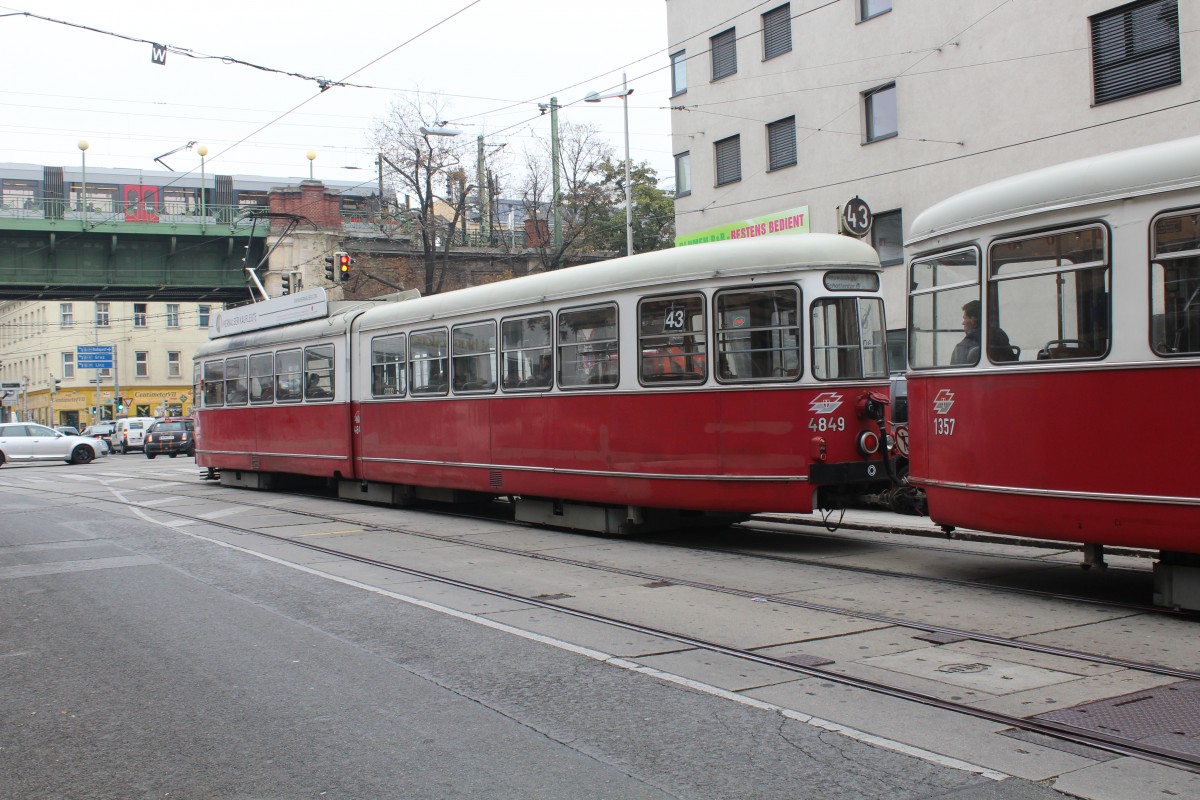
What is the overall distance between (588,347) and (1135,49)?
1322 cm

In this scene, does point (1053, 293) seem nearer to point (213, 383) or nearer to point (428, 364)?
point (428, 364)

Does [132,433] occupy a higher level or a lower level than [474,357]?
lower

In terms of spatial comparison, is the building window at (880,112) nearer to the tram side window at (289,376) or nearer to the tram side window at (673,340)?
the tram side window at (289,376)

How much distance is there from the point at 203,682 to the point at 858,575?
5500 mm

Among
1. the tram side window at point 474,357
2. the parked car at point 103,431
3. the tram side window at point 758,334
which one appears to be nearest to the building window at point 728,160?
the tram side window at point 474,357

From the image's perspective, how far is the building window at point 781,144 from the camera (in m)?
27.8

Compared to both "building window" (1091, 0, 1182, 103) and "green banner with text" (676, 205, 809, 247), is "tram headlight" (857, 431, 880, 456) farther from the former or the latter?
"green banner with text" (676, 205, 809, 247)

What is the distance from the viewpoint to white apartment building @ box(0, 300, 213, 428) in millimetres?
75000

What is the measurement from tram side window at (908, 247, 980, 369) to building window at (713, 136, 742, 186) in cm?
2093

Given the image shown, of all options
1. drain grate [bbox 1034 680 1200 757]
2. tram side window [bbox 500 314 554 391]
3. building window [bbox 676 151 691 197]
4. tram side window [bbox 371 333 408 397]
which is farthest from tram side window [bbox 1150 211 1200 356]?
building window [bbox 676 151 691 197]

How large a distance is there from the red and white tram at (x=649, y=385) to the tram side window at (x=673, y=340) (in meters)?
0.02

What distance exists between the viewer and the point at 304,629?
307 inches

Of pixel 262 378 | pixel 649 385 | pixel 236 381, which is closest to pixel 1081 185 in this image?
pixel 649 385

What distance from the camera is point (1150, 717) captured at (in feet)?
17.3
